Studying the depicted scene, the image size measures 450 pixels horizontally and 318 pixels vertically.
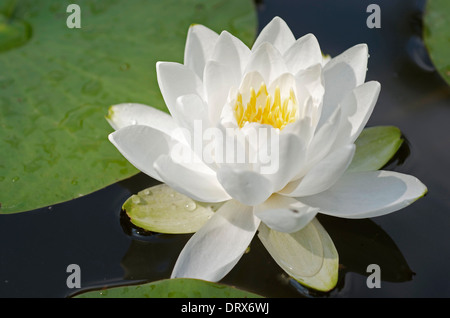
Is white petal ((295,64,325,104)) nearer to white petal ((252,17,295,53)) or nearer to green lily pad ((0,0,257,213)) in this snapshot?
white petal ((252,17,295,53))

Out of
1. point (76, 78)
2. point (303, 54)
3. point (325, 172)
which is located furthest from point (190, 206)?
point (76, 78)

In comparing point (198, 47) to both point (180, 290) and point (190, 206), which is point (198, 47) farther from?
point (180, 290)

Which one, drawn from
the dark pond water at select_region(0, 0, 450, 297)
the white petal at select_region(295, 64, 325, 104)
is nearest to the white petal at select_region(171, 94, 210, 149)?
the white petal at select_region(295, 64, 325, 104)

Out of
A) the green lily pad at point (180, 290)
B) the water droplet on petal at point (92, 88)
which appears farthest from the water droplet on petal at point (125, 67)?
the green lily pad at point (180, 290)

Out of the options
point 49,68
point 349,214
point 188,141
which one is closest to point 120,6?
point 49,68

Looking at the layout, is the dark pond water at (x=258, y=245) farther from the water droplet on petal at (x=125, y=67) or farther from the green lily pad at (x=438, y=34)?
the water droplet on petal at (x=125, y=67)

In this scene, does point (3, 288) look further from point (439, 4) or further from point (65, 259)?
point (439, 4)
